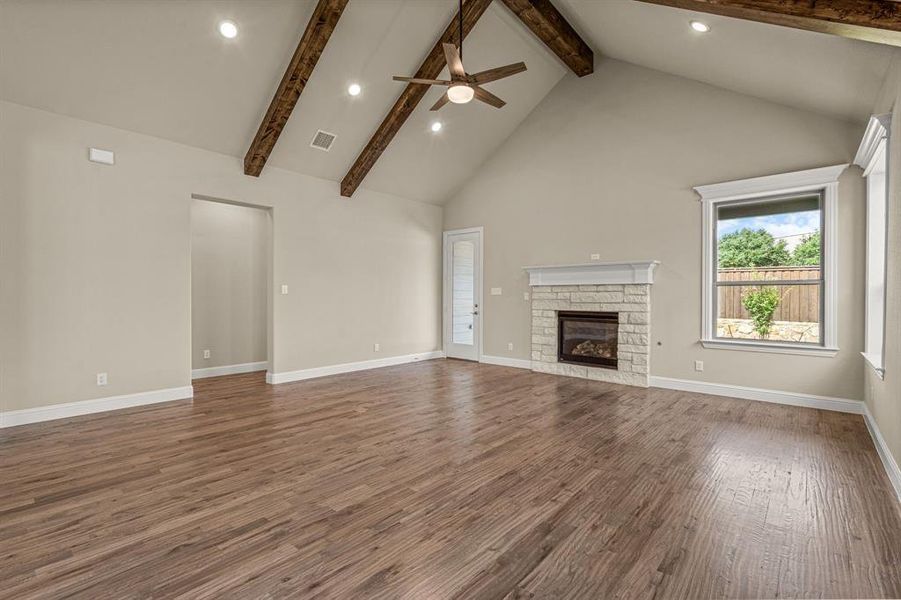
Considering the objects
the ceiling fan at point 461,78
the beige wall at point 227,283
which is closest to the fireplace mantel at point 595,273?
the ceiling fan at point 461,78

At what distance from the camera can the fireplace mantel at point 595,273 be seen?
18.9 feet

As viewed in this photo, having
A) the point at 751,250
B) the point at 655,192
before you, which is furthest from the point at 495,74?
the point at 751,250

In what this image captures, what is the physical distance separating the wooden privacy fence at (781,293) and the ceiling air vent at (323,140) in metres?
5.39

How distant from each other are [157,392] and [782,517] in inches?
230

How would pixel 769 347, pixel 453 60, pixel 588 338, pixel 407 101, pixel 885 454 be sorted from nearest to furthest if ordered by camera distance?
pixel 885 454 → pixel 453 60 → pixel 769 347 → pixel 407 101 → pixel 588 338

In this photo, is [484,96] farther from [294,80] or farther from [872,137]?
[872,137]

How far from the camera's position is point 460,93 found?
13.9ft

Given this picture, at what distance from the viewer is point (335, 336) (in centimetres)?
667

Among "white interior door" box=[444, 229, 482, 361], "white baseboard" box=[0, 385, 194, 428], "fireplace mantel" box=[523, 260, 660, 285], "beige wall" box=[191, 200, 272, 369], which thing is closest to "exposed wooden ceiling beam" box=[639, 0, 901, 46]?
"fireplace mantel" box=[523, 260, 660, 285]

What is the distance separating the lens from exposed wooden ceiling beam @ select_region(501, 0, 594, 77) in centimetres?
503

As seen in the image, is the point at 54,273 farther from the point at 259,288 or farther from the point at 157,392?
the point at 259,288

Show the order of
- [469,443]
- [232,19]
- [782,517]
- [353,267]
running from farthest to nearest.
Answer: [353,267], [232,19], [469,443], [782,517]

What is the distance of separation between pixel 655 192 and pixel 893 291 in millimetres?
3066

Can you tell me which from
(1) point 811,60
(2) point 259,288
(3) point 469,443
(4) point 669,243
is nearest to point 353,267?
(2) point 259,288
